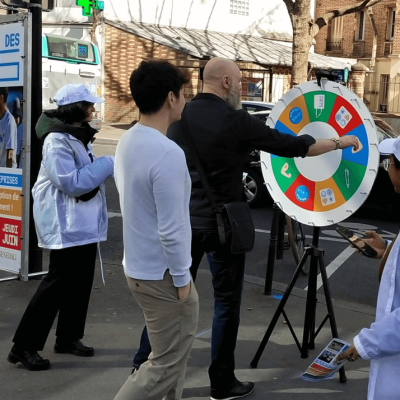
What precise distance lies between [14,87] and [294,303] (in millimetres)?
2969

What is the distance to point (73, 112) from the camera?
4.23m

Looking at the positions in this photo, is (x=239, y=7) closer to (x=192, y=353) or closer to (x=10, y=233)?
(x=10, y=233)

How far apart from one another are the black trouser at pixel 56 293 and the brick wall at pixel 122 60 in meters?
22.5

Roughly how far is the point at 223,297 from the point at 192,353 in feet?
3.06

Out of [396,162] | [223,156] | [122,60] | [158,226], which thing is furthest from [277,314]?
[122,60]

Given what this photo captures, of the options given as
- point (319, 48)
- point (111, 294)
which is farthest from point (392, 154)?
point (319, 48)

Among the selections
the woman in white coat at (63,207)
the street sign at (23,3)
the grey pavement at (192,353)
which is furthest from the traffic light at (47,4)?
the grey pavement at (192,353)

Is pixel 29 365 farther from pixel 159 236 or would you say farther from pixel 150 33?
pixel 150 33

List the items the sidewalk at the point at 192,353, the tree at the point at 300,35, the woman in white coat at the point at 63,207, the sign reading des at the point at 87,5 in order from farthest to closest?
the sign reading des at the point at 87,5 < the tree at the point at 300,35 < the woman in white coat at the point at 63,207 < the sidewalk at the point at 192,353

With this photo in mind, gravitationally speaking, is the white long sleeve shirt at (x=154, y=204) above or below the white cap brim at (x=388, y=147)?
below

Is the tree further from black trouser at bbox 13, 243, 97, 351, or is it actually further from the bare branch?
black trouser at bbox 13, 243, 97, 351

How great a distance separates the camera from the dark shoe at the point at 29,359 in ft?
13.8

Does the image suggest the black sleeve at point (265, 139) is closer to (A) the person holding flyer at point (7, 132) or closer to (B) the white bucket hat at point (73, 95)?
(B) the white bucket hat at point (73, 95)

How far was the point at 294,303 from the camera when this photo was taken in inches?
224
